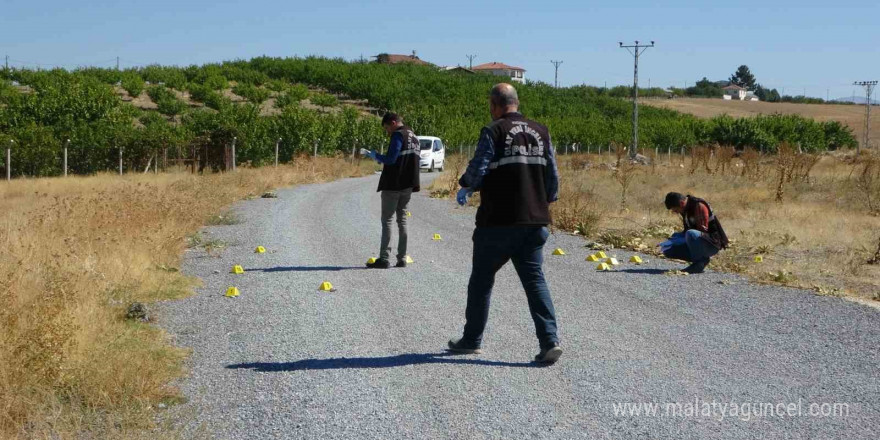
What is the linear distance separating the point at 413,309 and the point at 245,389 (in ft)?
9.70

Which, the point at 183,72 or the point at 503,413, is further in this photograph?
the point at 183,72

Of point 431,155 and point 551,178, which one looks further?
point 431,155

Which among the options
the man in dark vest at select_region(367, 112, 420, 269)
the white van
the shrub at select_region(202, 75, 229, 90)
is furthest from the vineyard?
the man in dark vest at select_region(367, 112, 420, 269)

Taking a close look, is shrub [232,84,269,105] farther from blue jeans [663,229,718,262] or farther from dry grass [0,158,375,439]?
blue jeans [663,229,718,262]

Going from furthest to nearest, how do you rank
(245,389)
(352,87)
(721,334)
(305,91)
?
(352,87)
(305,91)
(721,334)
(245,389)

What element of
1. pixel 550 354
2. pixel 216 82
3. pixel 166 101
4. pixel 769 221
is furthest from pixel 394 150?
pixel 216 82

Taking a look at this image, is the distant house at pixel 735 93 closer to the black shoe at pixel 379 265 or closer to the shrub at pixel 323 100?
the shrub at pixel 323 100

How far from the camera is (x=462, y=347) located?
669 centimetres

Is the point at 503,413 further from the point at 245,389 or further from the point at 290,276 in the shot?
the point at 290,276

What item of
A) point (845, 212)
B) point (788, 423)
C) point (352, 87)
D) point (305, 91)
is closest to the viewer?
point (788, 423)

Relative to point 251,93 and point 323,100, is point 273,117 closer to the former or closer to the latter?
point 251,93

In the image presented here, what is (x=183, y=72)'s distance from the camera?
297 feet

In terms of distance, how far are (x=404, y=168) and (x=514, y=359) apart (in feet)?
15.5

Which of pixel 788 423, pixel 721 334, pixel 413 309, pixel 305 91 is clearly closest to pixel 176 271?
pixel 413 309
